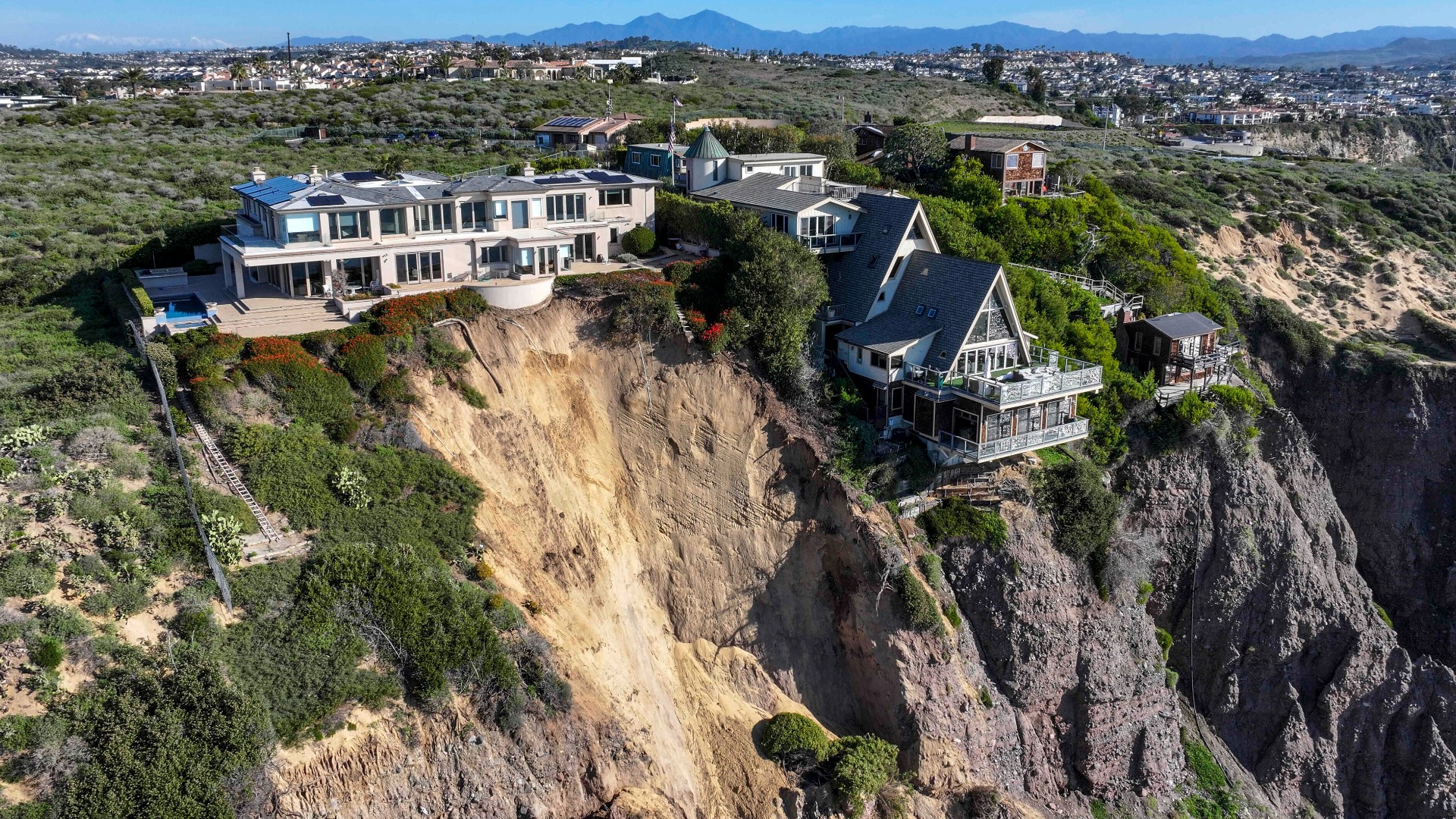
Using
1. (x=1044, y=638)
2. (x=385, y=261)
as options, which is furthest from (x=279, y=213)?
(x=1044, y=638)

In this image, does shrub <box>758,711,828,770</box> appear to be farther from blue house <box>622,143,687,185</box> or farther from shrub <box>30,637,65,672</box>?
blue house <box>622,143,687,185</box>

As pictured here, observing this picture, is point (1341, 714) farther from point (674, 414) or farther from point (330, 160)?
point (330, 160)

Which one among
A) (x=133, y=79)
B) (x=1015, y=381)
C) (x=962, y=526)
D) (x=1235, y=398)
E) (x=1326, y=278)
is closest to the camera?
(x=1015, y=381)

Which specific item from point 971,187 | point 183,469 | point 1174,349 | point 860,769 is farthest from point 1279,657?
point 183,469

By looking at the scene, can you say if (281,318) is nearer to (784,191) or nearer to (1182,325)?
(784,191)

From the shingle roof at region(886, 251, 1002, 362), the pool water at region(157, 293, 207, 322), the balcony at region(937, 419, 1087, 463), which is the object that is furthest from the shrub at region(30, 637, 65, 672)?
the shingle roof at region(886, 251, 1002, 362)
